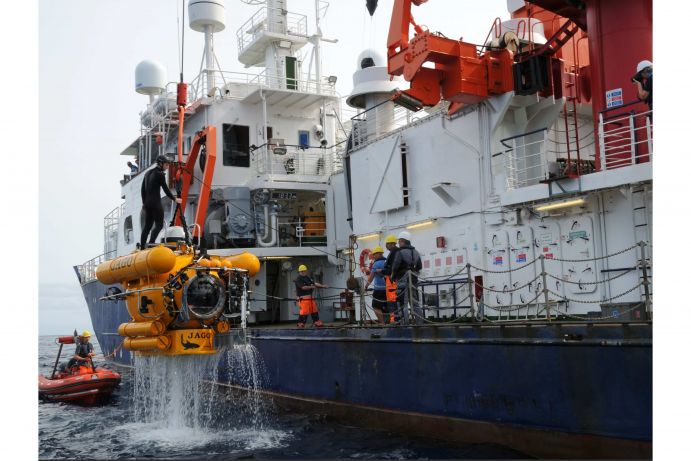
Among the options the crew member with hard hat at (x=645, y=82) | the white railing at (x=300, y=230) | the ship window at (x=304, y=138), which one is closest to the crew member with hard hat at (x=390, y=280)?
the crew member with hard hat at (x=645, y=82)

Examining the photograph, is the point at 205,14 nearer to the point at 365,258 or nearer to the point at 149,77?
the point at 149,77

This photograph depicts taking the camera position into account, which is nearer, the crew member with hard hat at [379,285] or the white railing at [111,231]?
the crew member with hard hat at [379,285]

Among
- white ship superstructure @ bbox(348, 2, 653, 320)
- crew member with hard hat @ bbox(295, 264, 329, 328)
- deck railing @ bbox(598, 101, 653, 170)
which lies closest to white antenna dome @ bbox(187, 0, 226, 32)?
white ship superstructure @ bbox(348, 2, 653, 320)

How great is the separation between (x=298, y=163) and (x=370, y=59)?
10.9ft

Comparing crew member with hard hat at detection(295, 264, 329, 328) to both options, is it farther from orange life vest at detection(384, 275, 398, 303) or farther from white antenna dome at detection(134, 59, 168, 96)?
white antenna dome at detection(134, 59, 168, 96)

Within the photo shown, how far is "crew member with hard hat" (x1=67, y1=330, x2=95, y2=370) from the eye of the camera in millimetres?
14531

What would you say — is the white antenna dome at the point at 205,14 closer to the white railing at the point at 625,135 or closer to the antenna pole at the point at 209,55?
the antenna pole at the point at 209,55

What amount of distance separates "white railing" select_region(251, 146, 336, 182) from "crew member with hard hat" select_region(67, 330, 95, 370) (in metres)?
5.79

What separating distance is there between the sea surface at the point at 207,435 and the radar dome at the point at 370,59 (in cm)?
878

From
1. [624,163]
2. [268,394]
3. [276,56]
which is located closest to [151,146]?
[276,56]

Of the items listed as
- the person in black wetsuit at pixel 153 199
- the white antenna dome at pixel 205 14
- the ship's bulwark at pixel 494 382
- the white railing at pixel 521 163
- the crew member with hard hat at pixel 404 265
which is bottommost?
the ship's bulwark at pixel 494 382

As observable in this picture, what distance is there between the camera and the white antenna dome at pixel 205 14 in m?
18.7

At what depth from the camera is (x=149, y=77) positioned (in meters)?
21.8

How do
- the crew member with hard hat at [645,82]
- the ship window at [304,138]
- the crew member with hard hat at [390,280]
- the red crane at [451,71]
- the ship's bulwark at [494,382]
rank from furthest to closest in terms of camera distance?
the ship window at [304,138], the red crane at [451,71], the crew member with hard hat at [390,280], the crew member with hard hat at [645,82], the ship's bulwark at [494,382]
